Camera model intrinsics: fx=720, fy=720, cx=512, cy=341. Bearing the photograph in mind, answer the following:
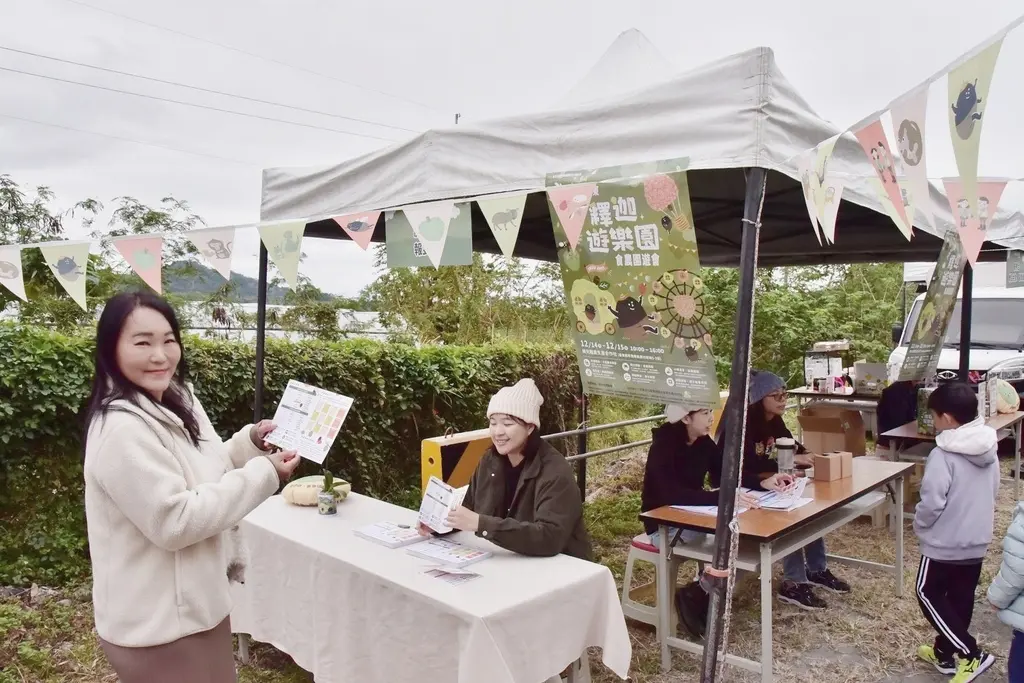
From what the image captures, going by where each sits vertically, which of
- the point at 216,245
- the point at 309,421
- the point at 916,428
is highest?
the point at 216,245

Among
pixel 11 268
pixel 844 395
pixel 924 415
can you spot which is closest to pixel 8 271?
pixel 11 268

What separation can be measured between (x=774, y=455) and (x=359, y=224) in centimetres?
267

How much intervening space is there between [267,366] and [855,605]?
13.1 ft

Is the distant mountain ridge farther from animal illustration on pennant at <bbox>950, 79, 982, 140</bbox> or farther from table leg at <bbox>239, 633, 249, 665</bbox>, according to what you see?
animal illustration on pennant at <bbox>950, 79, 982, 140</bbox>

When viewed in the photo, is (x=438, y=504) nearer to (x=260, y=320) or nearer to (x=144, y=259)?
(x=144, y=259)

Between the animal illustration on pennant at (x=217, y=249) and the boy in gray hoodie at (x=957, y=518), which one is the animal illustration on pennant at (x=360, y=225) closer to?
the animal illustration on pennant at (x=217, y=249)

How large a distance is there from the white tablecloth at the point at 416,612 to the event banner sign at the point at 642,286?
72cm

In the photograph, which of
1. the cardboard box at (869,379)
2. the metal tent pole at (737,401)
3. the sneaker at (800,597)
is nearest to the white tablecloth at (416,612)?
the metal tent pole at (737,401)

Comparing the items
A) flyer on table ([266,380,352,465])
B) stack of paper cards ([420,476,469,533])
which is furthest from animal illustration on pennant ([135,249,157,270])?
stack of paper cards ([420,476,469,533])

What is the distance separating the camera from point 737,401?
88.0 inches

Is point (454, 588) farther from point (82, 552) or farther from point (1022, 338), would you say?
point (1022, 338)

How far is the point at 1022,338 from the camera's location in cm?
840

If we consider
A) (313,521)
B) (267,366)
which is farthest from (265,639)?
(267,366)

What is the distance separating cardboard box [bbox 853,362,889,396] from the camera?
7.23 metres
